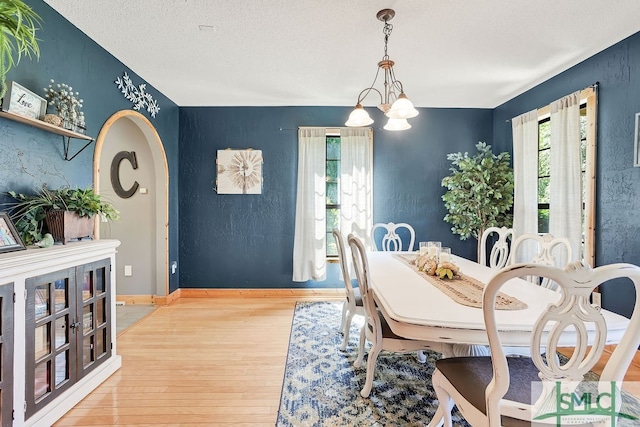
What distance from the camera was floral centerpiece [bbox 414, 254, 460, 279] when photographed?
208cm

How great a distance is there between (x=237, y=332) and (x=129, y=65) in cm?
271

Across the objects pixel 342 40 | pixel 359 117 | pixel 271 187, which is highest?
pixel 342 40

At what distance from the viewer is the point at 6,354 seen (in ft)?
4.82

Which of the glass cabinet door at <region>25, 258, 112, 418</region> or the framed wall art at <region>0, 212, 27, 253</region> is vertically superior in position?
the framed wall art at <region>0, 212, 27, 253</region>

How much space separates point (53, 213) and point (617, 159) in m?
4.04

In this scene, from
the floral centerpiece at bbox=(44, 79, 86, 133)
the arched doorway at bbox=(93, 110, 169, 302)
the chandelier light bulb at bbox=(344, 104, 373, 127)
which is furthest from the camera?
the arched doorway at bbox=(93, 110, 169, 302)

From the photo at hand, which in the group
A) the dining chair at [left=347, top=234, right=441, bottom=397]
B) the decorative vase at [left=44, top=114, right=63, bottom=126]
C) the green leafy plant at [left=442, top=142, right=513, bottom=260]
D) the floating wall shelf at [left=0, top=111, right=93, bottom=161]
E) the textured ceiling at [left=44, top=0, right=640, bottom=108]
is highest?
the textured ceiling at [left=44, top=0, right=640, bottom=108]

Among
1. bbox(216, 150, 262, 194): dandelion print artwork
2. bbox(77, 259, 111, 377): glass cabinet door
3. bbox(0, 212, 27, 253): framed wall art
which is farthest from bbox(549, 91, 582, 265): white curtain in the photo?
bbox(0, 212, 27, 253): framed wall art

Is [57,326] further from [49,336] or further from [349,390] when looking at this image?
[349,390]

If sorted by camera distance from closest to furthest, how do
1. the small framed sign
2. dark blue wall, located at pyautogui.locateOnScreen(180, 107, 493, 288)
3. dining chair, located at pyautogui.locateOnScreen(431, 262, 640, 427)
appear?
dining chair, located at pyautogui.locateOnScreen(431, 262, 640, 427)
the small framed sign
dark blue wall, located at pyautogui.locateOnScreen(180, 107, 493, 288)

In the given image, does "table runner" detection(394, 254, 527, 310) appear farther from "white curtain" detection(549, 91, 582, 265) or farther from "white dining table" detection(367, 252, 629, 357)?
"white curtain" detection(549, 91, 582, 265)

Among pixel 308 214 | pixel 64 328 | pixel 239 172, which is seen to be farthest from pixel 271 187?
pixel 64 328

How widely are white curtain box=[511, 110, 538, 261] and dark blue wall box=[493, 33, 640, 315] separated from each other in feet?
2.12

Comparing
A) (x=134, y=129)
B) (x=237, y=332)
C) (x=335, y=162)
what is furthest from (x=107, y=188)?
(x=335, y=162)
